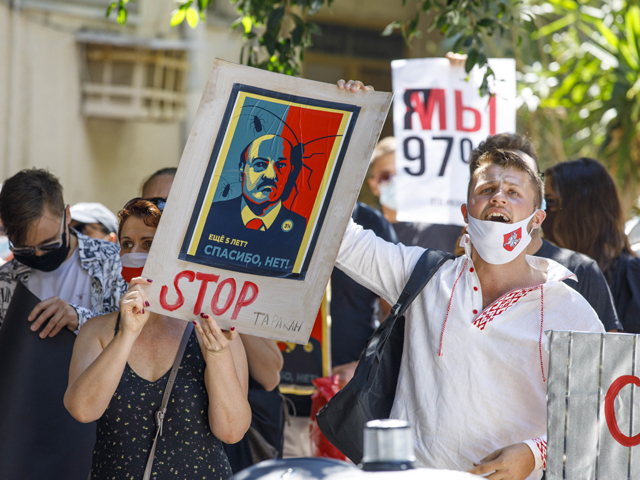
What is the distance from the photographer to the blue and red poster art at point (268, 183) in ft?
6.49

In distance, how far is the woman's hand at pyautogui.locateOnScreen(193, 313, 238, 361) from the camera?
1.88 metres

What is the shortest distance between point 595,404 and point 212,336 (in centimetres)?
94

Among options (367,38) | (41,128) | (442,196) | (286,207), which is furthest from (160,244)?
(367,38)

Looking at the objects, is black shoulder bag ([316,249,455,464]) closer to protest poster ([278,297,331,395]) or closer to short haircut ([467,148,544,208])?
short haircut ([467,148,544,208])

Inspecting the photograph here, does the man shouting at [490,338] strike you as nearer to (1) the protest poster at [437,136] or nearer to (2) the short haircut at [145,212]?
(2) the short haircut at [145,212]

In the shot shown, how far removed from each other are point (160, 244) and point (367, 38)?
7.29 metres

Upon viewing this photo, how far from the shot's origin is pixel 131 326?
186 centimetres

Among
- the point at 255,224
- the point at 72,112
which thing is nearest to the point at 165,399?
the point at 255,224

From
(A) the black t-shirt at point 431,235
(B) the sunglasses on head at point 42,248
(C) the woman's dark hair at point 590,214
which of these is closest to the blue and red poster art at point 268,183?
(B) the sunglasses on head at point 42,248

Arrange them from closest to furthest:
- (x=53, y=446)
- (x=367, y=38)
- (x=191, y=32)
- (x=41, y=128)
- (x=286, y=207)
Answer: (x=286, y=207) → (x=53, y=446) → (x=41, y=128) → (x=191, y=32) → (x=367, y=38)

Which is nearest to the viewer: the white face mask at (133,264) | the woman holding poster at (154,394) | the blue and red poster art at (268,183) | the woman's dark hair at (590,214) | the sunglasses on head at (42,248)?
the woman holding poster at (154,394)

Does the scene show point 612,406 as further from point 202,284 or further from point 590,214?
point 590,214

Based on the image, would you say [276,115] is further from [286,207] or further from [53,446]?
[53,446]

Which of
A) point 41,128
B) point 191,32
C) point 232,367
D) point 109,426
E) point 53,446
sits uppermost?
point 191,32
